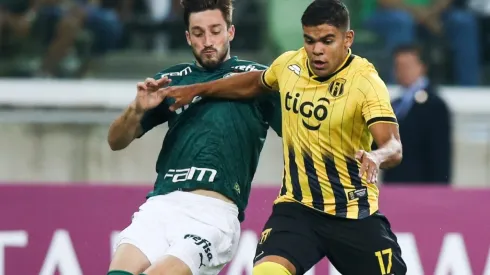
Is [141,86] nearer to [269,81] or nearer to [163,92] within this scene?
[163,92]

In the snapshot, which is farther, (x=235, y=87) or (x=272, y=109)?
(x=272, y=109)

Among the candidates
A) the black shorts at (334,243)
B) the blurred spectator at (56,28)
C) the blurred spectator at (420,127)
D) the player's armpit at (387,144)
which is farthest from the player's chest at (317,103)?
the blurred spectator at (56,28)

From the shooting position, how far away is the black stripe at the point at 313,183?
6199mm

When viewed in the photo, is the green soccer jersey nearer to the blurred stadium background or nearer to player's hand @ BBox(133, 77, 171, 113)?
player's hand @ BBox(133, 77, 171, 113)

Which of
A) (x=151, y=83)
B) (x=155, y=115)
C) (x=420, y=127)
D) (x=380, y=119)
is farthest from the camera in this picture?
(x=420, y=127)

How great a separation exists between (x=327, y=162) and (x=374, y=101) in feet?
1.37

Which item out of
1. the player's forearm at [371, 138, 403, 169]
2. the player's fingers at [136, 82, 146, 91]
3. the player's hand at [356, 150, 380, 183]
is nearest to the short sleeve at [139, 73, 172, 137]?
the player's fingers at [136, 82, 146, 91]

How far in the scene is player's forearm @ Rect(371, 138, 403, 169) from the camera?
18.4 ft

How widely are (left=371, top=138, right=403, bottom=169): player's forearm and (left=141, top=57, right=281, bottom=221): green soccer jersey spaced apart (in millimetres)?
920

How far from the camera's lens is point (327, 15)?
599cm

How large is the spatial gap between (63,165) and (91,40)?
4.00 ft

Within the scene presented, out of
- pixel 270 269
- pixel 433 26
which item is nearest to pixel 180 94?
pixel 270 269

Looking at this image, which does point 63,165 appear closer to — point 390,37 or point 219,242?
point 390,37

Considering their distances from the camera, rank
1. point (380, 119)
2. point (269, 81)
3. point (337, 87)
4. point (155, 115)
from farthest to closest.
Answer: point (155, 115), point (269, 81), point (337, 87), point (380, 119)
